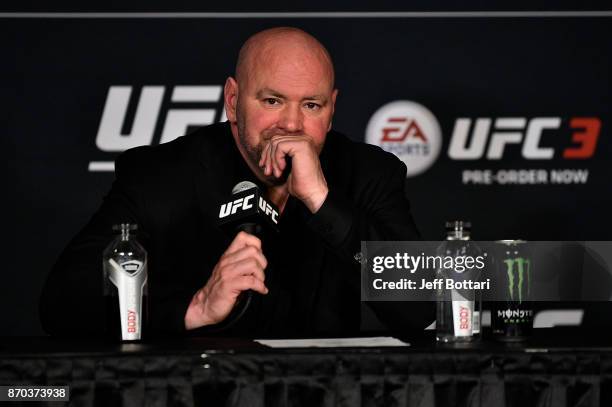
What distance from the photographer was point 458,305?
6.20 feet

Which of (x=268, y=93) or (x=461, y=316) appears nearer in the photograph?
(x=461, y=316)

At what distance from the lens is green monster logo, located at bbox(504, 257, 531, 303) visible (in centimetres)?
192

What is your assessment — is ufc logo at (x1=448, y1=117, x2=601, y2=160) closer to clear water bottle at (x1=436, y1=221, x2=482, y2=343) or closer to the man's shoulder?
the man's shoulder

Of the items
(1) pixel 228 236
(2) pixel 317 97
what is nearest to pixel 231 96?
(2) pixel 317 97

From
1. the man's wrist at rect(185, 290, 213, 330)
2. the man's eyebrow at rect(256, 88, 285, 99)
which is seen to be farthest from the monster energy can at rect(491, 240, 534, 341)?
the man's eyebrow at rect(256, 88, 285, 99)

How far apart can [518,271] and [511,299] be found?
57 millimetres

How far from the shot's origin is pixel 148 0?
3498 millimetres

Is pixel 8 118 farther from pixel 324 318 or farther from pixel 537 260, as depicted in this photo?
pixel 537 260

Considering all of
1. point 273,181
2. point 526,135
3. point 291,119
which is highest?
point 526,135

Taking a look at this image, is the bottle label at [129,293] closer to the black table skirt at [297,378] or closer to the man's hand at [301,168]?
the black table skirt at [297,378]

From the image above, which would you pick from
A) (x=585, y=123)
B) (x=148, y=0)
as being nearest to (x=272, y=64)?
(x=148, y=0)

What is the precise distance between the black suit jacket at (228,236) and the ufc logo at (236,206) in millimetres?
376

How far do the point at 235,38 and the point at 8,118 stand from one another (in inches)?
31.3

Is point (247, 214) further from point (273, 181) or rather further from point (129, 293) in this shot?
point (273, 181)
